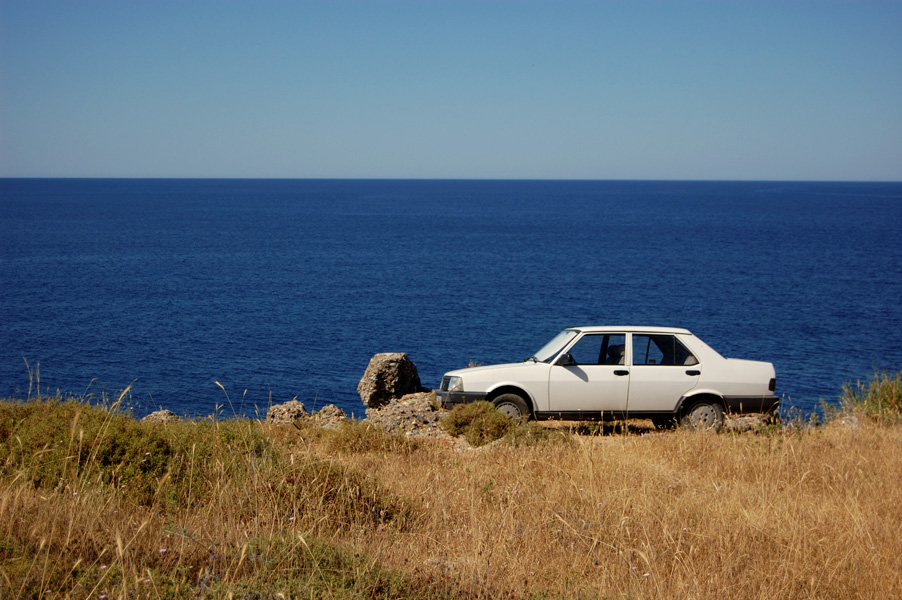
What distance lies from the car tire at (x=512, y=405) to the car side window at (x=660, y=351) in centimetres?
211

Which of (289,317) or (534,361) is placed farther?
(289,317)

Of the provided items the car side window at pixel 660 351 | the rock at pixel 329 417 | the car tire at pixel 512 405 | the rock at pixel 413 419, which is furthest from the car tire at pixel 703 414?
the rock at pixel 329 417

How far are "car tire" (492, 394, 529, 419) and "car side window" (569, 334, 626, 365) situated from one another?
124 centimetres

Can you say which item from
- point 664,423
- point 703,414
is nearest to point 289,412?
point 664,423

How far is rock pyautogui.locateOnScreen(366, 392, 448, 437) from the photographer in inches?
494

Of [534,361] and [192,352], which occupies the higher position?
[534,361]

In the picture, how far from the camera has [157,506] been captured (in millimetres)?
5238

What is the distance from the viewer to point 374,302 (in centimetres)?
5369

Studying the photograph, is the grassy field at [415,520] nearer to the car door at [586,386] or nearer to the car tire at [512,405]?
the car tire at [512,405]

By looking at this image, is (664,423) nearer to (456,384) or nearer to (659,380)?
(659,380)

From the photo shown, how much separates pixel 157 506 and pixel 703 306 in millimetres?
51785

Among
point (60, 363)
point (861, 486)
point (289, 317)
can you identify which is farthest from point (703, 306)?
point (861, 486)

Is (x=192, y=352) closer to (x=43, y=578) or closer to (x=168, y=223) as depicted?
(x=43, y=578)

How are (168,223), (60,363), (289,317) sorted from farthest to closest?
(168,223), (289,317), (60,363)
